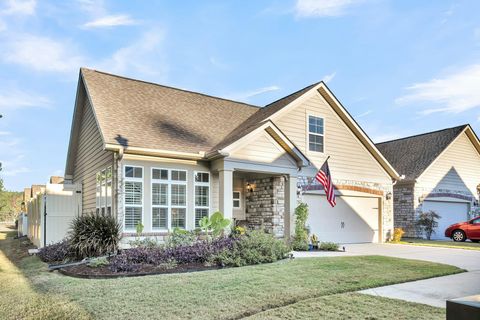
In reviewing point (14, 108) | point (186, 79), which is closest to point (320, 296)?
point (14, 108)

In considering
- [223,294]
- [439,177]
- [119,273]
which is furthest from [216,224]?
[439,177]

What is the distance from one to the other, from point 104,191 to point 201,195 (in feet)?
10.7

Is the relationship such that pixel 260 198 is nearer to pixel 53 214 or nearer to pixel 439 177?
pixel 53 214

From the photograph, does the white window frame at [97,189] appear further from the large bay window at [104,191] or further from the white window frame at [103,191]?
the white window frame at [103,191]

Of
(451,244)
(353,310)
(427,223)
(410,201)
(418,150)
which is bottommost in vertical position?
(451,244)

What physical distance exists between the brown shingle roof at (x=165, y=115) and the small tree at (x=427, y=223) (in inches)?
376

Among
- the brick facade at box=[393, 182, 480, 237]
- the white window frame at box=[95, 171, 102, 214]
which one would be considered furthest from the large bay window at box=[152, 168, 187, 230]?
the brick facade at box=[393, 182, 480, 237]

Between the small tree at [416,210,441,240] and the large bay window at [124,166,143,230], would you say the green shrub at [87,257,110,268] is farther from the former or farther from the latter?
the small tree at [416,210,441,240]

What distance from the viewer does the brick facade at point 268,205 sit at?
1402 cm

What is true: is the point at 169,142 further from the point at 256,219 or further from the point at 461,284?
the point at 461,284

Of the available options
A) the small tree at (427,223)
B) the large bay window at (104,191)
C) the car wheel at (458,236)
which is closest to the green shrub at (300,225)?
the large bay window at (104,191)

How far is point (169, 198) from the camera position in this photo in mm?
12328

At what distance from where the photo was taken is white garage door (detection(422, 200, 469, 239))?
20609mm

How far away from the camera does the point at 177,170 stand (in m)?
12.6
